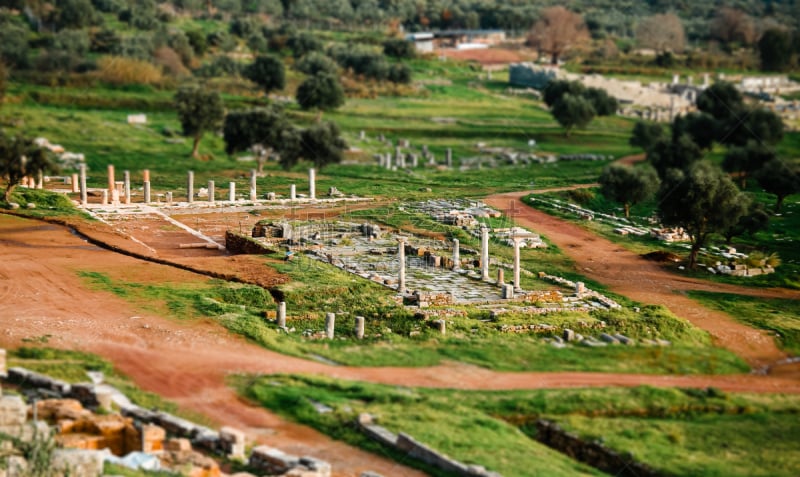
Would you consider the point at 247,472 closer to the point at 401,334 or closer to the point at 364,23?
the point at 401,334

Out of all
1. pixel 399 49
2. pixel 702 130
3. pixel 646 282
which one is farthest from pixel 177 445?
pixel 399 49

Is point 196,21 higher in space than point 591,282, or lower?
higher

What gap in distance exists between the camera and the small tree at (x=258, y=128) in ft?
242

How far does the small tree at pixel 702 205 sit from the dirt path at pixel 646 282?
1.98 metres

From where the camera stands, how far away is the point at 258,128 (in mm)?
73688

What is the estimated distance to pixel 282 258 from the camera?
4650 cm

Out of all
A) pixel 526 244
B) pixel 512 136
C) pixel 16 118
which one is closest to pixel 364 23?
pixel 512 136

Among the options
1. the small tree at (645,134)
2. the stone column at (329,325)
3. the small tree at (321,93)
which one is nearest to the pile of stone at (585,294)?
the stone column at (329,325)

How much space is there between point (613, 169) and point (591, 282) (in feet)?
55.7

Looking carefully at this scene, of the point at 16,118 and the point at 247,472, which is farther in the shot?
the point at 16,118

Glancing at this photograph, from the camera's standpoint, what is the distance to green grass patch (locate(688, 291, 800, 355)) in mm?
40688

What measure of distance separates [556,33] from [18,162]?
311ft

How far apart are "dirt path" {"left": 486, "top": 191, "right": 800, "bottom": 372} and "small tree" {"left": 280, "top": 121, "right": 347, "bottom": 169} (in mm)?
13961

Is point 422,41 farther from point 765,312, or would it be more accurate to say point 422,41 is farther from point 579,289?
point 579,289
